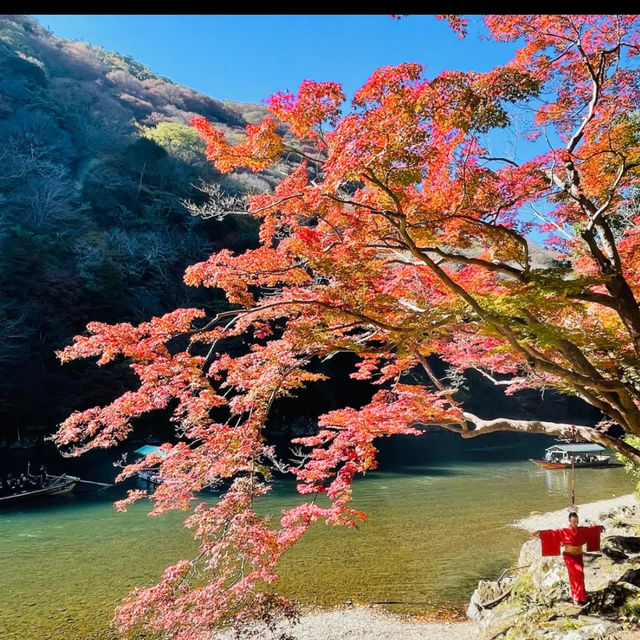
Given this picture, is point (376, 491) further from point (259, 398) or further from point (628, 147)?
point (628, 147)

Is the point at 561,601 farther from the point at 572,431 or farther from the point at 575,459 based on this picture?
the point at 575,459

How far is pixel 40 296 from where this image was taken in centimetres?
2181

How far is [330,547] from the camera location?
1016 centimetres

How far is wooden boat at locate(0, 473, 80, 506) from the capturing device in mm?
14227

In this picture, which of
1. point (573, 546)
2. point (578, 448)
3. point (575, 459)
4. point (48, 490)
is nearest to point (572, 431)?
point (573, 546)

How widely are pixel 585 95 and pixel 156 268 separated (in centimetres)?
2389

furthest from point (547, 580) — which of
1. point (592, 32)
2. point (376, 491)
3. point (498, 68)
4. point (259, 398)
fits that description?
point (376, 491)

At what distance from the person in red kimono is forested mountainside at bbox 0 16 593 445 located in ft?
48.7

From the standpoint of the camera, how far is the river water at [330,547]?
7824 mm

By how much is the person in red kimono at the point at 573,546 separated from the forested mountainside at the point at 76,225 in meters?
21.1

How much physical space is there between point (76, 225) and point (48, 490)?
16.1m

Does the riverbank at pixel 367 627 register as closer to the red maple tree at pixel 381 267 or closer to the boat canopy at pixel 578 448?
the red maple tree at pixel 381 267

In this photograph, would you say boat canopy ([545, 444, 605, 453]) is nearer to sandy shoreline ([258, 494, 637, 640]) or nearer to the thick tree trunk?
sandy shoreline ([258, 494, 637, 640])

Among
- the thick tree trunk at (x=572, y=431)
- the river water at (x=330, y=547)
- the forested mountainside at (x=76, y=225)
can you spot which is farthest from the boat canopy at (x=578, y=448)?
the forested mountainside at (x=76, y=225)
